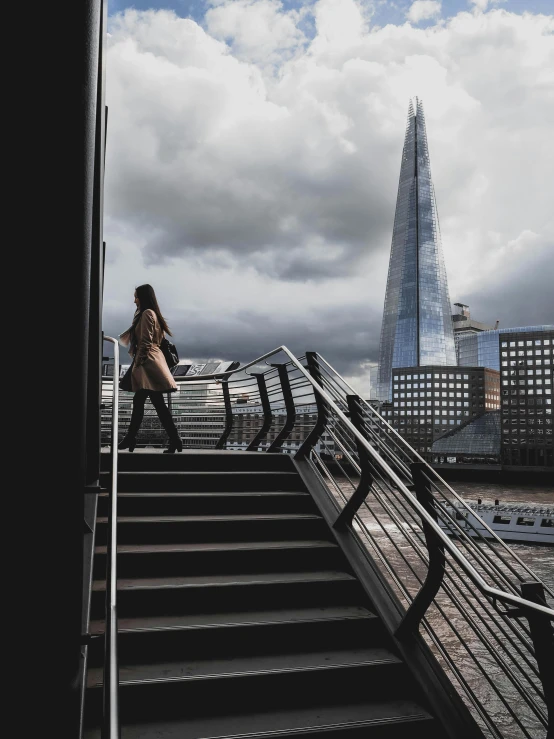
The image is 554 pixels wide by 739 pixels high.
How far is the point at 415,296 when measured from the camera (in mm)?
117938

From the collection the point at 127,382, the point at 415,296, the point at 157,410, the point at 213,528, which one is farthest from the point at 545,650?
the point at 415,296

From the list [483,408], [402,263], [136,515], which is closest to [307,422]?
[136,515]

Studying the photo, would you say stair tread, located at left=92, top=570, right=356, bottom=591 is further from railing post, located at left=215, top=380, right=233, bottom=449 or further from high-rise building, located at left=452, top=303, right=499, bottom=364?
high-rise building, located at left=452, top=303, right=499, bottom=364

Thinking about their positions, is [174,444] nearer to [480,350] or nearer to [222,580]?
[222,580]

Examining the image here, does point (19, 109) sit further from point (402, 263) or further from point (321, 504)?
point (402, 263)

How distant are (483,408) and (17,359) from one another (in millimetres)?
117288

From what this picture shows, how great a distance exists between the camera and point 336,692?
269 cm

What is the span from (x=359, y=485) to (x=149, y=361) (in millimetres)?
2372

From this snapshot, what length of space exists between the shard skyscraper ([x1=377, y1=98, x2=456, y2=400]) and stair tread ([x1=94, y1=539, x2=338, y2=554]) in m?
117

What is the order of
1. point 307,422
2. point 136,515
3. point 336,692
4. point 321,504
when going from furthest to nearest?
point 307,422, point 321,504, point 136,515, point 336,692

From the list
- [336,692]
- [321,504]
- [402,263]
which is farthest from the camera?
[402,263]

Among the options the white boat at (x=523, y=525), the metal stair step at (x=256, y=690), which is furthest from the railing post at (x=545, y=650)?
the white boat at (x=523, y=525)

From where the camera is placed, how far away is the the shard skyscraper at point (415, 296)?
117938 mm

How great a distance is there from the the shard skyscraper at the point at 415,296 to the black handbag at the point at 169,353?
115210 mm
